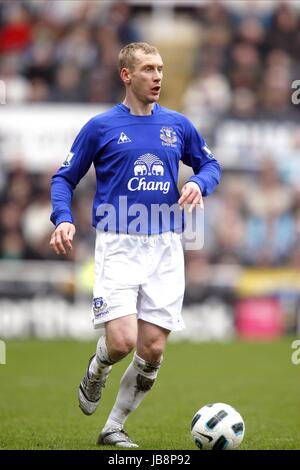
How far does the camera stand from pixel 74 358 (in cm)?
1410

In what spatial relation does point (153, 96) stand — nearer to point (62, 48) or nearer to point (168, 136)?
point (168, 136)

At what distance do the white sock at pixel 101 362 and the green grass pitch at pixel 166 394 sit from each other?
0.49 m

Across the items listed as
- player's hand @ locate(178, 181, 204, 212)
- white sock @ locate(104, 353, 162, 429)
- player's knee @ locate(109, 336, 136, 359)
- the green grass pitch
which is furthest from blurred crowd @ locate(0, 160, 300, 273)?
player's knee @ locate(109, 336, 136, 359)

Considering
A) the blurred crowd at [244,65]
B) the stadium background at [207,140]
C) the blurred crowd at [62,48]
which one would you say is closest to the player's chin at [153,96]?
the stadium background at [207,140]

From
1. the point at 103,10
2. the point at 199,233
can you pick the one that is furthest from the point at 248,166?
the point at 103,10

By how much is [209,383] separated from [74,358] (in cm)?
308

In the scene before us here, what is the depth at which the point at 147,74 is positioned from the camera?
23.4 feet

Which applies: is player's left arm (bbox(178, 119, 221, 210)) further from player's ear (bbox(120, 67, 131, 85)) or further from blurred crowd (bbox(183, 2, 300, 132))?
blurred crowd (bbox(183, 2, 300, 132))

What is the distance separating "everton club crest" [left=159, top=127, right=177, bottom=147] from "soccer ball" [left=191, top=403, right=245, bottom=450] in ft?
6.03

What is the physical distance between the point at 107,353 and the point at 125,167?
1.25 m

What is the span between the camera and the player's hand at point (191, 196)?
22.6 ft

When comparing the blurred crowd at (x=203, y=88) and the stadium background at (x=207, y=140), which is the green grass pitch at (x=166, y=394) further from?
the blurred crowd at (x=203, y=88)

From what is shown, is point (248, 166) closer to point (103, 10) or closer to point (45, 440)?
point (103, 10)
